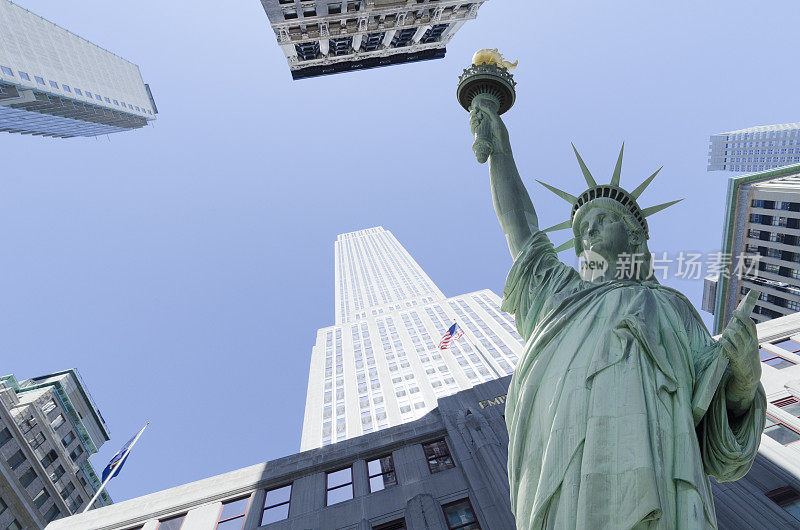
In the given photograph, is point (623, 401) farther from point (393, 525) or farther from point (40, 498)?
point (40, 498)

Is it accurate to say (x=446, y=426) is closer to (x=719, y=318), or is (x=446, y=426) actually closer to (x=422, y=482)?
(x=422, y=482)

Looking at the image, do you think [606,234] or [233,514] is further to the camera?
[233,514]

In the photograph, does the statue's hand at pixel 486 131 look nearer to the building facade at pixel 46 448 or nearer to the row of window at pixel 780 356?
the row of window at pixel 780 356

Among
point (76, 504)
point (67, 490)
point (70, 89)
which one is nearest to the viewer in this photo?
point (67, 490)

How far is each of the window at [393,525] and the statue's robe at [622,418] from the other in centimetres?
1298

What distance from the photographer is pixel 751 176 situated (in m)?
51.0

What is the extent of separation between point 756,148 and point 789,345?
5388 inches

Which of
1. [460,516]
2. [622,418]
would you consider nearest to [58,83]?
[460,516]

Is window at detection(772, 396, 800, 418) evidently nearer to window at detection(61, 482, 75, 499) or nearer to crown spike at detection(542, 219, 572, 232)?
crown spike at detection(542, 219, 572, 232)

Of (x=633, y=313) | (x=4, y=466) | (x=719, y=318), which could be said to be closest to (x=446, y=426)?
(x=633, y=313)

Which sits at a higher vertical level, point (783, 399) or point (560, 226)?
point (560, 226)

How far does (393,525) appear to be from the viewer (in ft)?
59.8

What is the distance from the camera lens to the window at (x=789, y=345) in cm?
2647

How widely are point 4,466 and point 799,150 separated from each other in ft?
557
